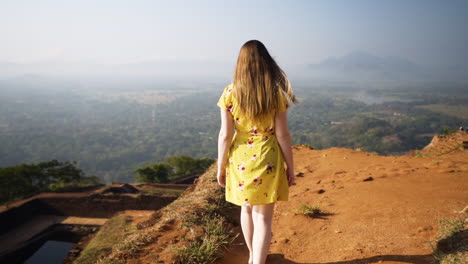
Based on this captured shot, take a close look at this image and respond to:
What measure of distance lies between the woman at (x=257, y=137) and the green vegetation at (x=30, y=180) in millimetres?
21158

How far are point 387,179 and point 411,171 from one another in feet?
2.17

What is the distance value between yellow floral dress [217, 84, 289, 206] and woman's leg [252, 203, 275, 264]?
10cm

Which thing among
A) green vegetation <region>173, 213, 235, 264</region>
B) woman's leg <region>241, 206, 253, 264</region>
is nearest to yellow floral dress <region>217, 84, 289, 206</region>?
woman's leg <region>241, 206, 253, 264</region>

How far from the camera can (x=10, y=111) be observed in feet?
470

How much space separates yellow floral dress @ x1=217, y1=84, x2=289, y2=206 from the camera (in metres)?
1.87

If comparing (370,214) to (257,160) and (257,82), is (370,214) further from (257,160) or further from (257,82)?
(257,82)

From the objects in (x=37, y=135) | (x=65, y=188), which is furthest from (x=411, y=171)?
(x=37, y=135)

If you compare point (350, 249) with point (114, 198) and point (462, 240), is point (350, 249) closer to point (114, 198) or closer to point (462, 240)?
point (462, 240)

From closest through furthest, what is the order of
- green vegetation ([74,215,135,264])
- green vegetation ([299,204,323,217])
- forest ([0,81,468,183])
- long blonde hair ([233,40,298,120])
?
1. long blonde hair ([233,40,298,120])
2. green vegetation ([299,204,323,217])
3. green vegetation ([74,215,135,264])
4. forest ([0,81,468,183])

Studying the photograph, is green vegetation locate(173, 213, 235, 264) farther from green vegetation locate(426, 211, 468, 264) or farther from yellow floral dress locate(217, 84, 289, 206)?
green vegetation locate(426, 211, 468, 264)

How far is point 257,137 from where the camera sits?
1891 mm

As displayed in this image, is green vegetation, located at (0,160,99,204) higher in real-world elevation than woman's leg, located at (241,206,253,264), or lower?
lower

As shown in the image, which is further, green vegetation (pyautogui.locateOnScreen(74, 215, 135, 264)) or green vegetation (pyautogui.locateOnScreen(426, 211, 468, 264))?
green vegetation (pyautogui.locateOnScreen(74, 215, 135, 264))

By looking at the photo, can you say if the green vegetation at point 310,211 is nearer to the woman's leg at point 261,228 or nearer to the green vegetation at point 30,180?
the woman's leg at point 261,228
